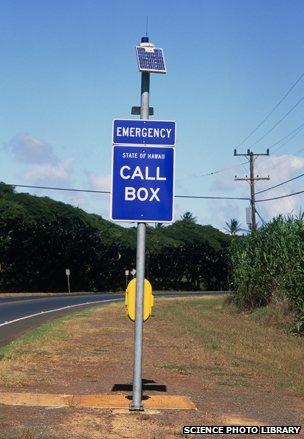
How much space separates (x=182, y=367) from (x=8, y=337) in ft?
25.1

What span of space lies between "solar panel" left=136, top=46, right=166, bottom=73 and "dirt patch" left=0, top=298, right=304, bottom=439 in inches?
167

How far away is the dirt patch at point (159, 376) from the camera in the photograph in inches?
304

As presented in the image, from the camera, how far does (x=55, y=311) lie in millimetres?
31641

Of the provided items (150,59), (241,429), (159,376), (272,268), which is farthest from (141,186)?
(272,268)

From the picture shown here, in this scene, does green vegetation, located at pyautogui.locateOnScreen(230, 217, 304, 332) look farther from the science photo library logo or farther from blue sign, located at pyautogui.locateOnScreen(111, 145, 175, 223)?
the science photo library logo

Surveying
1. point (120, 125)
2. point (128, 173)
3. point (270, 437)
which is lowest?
point (270, 437)

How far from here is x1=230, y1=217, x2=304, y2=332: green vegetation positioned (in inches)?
899

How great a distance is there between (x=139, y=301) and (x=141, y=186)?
143 centimetres

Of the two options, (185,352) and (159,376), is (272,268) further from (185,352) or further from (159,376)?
(159,376)

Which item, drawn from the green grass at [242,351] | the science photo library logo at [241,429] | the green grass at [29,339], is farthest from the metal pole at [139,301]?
the green grass at [29,339]

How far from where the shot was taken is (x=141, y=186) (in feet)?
29.2

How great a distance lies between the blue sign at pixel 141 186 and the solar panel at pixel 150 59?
1025mm

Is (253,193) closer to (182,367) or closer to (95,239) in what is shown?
(95,239)

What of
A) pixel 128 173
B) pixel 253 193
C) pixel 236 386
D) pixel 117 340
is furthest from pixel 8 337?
pixel 253 193
